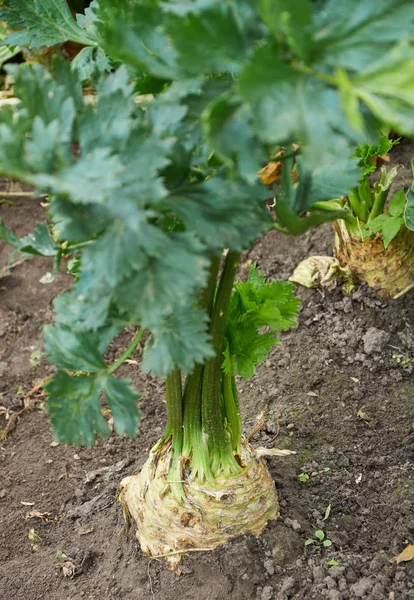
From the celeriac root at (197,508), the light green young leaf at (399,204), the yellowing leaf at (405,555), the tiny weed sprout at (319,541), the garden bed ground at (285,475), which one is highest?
the light green young leaf at (399,204)

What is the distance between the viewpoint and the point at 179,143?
3.22 ft

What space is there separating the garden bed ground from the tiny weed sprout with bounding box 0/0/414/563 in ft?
1.54

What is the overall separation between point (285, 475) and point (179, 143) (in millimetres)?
1073

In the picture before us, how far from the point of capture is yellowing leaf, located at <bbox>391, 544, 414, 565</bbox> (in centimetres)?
153

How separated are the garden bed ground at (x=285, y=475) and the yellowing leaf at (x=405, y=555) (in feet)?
0.05

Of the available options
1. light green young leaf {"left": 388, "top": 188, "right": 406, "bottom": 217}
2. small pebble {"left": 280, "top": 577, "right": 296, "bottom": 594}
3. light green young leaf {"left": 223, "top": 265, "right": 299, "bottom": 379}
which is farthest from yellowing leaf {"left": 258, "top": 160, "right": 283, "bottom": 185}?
small pebble {"left": 280, "top": 577, "right": 296, "bottom": 594}

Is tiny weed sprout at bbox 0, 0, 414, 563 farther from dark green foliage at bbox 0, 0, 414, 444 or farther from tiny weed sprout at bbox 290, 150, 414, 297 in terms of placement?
tiny weed sprout at bbox 290, 150, 414, 297

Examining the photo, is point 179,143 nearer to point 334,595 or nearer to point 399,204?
point 334,595

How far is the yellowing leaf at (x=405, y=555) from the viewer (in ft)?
5.02

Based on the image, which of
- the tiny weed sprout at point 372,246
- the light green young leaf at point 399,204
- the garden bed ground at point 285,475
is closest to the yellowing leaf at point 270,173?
the garden bed ground at point 285,475

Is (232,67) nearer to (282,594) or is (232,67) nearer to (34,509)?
(282,594)

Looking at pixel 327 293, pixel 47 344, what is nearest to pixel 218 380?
pixel 47 344

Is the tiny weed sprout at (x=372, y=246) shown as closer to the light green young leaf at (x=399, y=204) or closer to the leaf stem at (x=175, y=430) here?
the light green young leaf at (x=399, y=204)

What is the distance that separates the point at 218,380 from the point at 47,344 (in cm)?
36
